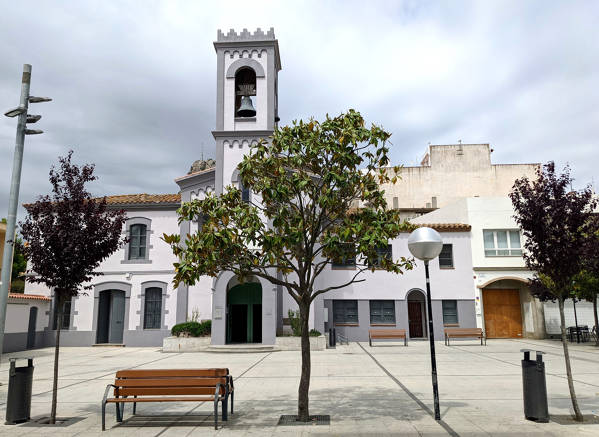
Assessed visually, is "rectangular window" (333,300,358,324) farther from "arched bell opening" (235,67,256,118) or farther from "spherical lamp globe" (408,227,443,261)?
"spherical lamp globe" (408,227,443,261)

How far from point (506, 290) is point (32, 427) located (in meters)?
24.8

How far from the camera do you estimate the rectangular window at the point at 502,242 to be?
2605cm

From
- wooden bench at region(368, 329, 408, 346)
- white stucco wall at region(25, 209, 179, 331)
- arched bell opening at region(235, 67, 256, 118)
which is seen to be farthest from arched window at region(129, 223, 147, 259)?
wooden bench at region(368, 329, 408, 346)

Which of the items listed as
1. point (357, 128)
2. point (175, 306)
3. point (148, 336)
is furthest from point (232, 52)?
point (357, 128)

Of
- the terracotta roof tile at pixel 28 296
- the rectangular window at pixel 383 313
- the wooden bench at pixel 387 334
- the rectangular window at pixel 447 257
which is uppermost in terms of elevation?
the rectangular window at pixel 447 257

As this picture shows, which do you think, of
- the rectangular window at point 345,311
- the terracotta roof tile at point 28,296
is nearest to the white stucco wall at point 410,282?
the rectangular window at point 345,311

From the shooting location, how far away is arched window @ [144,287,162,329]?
24609 millimetres

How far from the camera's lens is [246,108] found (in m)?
21.7

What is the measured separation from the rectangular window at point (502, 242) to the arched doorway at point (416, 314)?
463 centimetres

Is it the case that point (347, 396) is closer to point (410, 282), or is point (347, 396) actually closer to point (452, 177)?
point (410, 282)

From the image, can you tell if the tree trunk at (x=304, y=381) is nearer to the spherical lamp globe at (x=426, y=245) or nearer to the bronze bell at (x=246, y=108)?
the spherical lamp globe at (x=426, y=245)

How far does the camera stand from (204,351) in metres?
20.6

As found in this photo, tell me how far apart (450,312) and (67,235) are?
2204 centimetres

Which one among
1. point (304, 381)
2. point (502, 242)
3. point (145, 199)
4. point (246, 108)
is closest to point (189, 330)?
point (145, 199)
